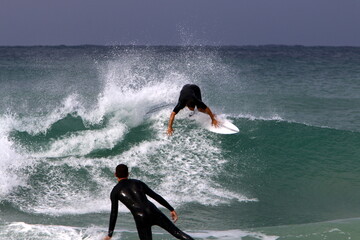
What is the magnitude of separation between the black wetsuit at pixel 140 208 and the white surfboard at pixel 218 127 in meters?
5.94

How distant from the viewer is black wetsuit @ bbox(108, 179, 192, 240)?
5516mm

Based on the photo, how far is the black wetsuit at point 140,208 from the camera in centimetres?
552

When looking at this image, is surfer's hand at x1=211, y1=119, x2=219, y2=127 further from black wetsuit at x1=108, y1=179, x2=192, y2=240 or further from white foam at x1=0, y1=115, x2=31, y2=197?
black wetsuit at x1=108, y1=179, x2=192, y2=240

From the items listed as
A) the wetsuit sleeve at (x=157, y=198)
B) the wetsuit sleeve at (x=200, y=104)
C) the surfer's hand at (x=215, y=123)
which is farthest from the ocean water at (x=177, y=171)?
the wetsuit sleeve at (x=157, y=198)

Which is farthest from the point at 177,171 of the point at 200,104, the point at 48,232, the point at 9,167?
the point at 48,232

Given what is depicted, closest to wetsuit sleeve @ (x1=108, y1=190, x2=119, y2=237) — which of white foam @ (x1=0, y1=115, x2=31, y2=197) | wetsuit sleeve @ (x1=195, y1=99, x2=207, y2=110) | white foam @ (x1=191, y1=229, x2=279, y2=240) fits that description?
white foam @ (x1=191, y1=229, x2=279, y2=240)

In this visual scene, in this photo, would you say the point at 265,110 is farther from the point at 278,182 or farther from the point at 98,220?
the point at 98,220

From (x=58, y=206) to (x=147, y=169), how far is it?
2.21 metres

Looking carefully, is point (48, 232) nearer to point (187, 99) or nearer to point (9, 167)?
point (9, 167)

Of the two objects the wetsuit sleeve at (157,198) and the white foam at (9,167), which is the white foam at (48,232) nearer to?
the wetsuit sleeve at (157,198)

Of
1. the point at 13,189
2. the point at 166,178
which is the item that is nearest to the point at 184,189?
the point at 166,178

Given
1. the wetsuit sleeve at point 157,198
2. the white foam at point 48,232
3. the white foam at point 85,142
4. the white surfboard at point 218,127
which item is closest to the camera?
the wetsuit sleeve at point 157,198

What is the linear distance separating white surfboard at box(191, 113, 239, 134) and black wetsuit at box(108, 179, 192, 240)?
Result: 5.94 m

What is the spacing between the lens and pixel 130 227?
24.6 ft
